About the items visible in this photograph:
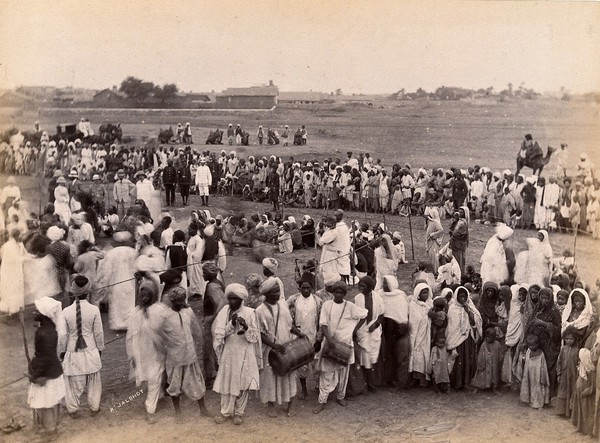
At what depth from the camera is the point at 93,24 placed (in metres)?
7.41

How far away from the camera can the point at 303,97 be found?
7996mm

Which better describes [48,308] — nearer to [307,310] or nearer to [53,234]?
[53,234]

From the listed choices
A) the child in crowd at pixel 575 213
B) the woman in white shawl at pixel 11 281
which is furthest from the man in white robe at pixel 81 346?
the child in crowd at pixel 575 213

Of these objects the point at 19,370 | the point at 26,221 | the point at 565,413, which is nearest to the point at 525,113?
the point at 565,413

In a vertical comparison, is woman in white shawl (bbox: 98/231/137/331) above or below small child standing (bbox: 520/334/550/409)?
above

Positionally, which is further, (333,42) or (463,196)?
(463,196)

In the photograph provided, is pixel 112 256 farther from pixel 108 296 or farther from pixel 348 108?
pixel 348 108

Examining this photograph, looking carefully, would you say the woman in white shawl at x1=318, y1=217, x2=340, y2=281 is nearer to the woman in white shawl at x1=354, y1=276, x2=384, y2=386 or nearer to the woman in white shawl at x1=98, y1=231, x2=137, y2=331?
the woman in white shawl at x1=354, y1=276, x2=384, y2=386

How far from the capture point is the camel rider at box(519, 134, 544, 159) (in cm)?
813

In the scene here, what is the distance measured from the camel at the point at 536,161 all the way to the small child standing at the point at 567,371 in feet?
6.70

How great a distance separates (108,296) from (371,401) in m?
3.00

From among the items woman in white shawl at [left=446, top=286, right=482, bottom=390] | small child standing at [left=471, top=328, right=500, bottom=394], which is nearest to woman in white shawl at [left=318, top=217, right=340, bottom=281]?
woman in white shawl at [left=446, top=286, right=482, bottom=390]

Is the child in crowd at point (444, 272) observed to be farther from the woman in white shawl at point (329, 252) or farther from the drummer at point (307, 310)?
the drummer at point (307, 310)

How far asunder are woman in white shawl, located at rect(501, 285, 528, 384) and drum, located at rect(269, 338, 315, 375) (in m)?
2.14
